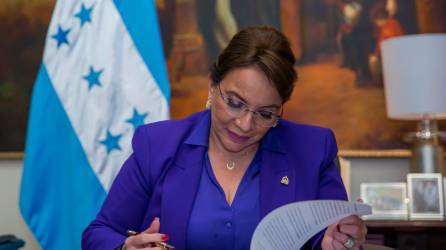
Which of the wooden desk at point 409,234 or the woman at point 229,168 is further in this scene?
the wooden desk at point 409,234

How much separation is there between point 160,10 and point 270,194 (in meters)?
1.81

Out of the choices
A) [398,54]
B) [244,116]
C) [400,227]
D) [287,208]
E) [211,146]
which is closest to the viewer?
[287,208]

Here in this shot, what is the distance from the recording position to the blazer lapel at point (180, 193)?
1580 millimetres

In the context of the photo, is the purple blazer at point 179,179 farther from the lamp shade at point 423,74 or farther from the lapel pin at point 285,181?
the lamp shade at point 423,74

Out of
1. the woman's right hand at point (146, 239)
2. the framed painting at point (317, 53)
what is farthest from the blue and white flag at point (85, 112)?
the woman's right hand at point (146, 239)

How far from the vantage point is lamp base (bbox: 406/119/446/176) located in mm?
2715

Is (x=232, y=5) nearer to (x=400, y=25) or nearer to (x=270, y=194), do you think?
(x=400, y=25)

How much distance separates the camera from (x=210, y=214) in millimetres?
1604

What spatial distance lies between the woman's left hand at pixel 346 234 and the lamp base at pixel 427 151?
4.69ft

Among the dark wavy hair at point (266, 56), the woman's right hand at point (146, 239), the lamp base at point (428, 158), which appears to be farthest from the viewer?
the lamp base at point (428, 158)

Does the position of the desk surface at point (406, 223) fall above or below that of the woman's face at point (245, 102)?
below

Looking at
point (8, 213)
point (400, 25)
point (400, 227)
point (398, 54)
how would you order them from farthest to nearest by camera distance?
point (8, 213) → point (400, 25) → point (398, 54) → point (400, 227)

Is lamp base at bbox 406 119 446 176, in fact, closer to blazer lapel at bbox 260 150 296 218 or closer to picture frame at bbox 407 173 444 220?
picture frame at bbox 407 173 444 220

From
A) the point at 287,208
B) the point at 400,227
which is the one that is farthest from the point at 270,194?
the point at 400,227
